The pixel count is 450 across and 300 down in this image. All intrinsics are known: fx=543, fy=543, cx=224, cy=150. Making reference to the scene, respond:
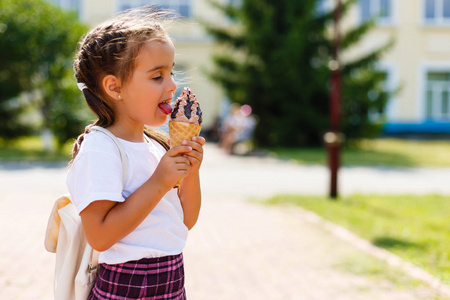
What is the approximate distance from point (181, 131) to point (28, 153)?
15.0 m

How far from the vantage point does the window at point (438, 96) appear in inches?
1055

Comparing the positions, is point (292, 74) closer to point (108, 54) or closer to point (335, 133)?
point (335, 133)

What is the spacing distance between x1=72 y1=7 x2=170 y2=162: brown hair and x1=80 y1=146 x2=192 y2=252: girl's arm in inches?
10.5

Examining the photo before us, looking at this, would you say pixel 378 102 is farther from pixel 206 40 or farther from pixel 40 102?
pixel 40 102

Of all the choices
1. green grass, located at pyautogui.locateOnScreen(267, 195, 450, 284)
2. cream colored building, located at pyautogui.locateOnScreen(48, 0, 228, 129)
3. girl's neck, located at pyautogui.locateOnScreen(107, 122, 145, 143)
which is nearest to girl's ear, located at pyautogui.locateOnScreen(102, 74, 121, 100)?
girl's neck, located at pyautogui.locateOnScreen(107, 122, 145, 143)

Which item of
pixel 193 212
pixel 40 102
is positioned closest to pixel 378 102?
pixel 40 102

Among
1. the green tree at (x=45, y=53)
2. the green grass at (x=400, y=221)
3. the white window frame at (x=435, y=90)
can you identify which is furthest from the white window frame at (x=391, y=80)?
the green grass at (x=400, y=221)

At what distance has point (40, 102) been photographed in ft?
54.2

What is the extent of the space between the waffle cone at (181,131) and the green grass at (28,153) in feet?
41.1

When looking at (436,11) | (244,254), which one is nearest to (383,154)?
(436,11)

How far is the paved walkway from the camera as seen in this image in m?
4.11

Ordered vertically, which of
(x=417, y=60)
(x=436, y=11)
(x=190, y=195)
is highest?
(x=436, y=11)

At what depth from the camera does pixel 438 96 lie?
88.3ft

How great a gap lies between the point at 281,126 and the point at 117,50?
58.3 ft
